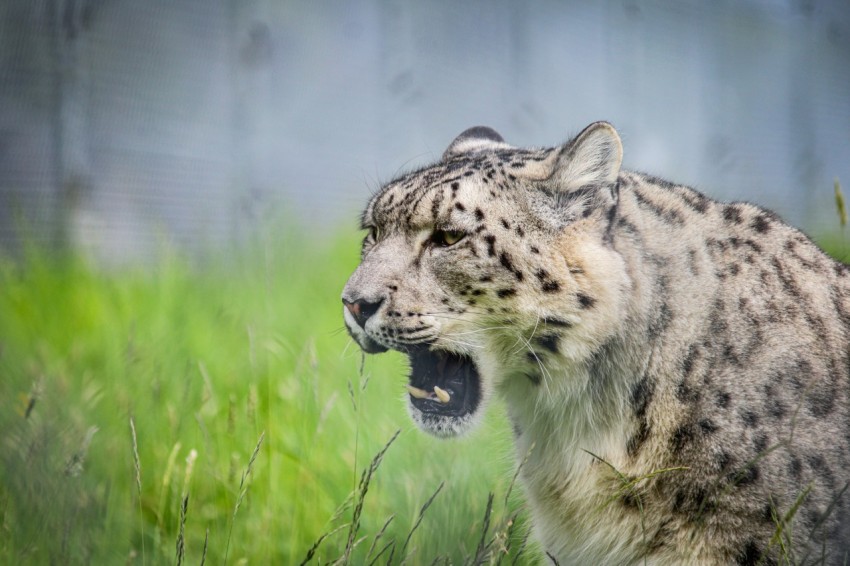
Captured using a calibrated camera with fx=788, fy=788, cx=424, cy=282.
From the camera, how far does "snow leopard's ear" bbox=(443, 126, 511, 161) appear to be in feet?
12.9

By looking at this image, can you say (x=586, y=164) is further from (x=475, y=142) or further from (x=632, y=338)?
(x=475, y=142)

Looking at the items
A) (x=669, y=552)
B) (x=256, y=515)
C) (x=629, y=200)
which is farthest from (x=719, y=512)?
(x=256, y=515)

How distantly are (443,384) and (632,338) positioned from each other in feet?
2.63

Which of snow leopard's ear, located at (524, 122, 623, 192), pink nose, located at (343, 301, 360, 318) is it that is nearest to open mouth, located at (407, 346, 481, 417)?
pink nose, located at (343, 301, 360, 318)

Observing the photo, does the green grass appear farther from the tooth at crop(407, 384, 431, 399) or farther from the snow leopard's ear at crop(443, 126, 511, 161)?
the snow leopard's ear at crop(443, 126, 511, 161)

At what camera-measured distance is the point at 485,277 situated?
310cm

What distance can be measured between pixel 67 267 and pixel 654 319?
14.5 ft

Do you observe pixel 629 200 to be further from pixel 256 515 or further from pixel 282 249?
pixel 282 249

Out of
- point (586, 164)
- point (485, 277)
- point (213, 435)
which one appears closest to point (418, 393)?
point (485, 277)

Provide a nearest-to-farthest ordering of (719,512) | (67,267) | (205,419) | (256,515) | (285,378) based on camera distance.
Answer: (719,512)
(256,515)
(205,419)
(285,378)
(67,267)

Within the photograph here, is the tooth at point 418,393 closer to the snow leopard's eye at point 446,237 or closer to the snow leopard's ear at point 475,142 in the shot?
the snow leopard's eye at point 446,237

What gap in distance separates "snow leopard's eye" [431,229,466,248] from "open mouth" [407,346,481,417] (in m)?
0.43

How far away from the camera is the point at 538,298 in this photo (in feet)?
10.1

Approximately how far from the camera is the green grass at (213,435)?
3160 millimetres
